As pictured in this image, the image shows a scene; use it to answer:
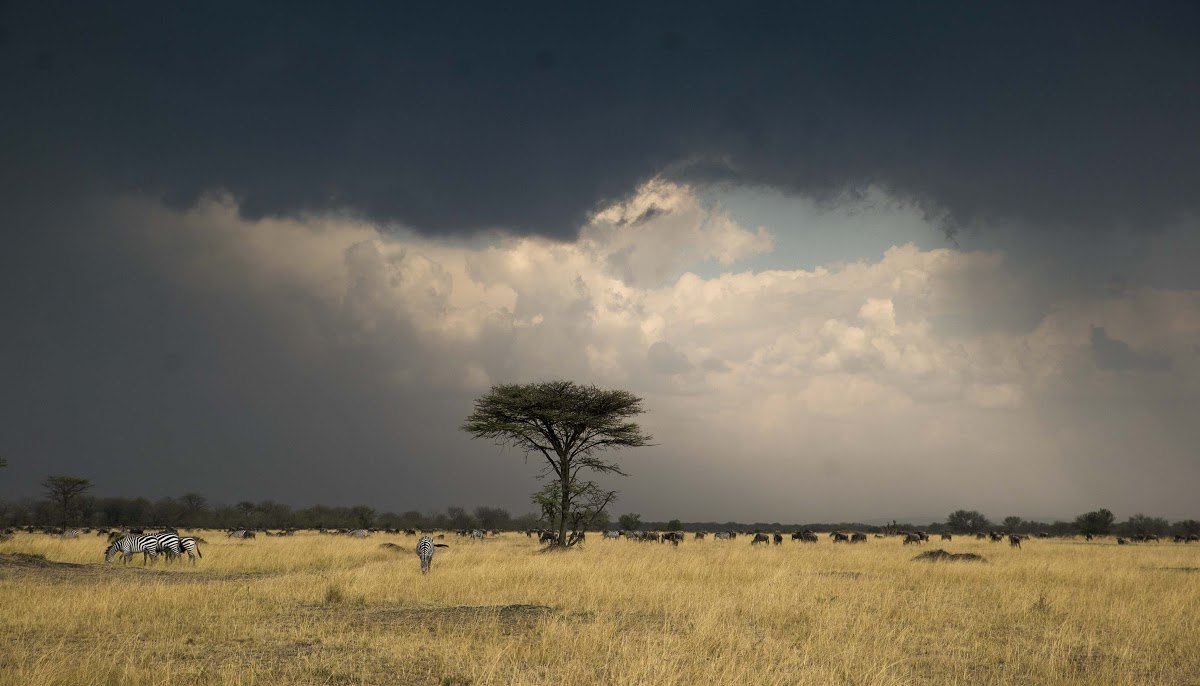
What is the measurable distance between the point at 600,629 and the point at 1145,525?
384ft

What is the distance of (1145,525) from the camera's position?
95.2m

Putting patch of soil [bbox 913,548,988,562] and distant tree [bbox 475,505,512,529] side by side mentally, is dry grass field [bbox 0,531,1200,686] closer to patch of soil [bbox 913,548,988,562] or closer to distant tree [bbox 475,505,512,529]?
patch of soil [bbox 913,548,988,562]

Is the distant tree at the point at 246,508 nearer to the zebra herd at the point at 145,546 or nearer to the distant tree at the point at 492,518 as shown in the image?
the distant tree at the point at 492,518

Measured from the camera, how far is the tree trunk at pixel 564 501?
3444 centimetres

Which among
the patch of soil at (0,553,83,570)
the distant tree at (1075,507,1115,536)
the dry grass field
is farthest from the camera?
the distant tree at (1075,507,1115,536)

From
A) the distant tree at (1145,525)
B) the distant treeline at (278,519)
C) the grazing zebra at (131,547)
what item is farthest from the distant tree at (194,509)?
the distant tree at (1145,525)

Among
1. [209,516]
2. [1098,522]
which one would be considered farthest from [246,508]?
[1098,522]

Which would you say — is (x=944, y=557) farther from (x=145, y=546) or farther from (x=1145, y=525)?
(x=1145, y=525)

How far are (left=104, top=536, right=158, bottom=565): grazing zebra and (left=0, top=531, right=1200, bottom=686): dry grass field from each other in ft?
15.4

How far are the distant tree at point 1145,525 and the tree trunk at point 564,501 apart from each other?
3662 inches

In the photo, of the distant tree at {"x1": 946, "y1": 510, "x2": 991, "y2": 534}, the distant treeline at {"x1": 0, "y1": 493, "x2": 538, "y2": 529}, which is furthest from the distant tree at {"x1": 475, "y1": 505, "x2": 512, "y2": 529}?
the distant tree at {"x1": 946, "y1": 510, "x2": 991, "y2": 534}

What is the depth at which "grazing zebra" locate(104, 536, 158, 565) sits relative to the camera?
2606 cm

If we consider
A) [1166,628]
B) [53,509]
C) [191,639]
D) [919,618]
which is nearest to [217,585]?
[191,639]

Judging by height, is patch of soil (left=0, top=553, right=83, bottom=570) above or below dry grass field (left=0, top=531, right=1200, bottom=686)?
below
